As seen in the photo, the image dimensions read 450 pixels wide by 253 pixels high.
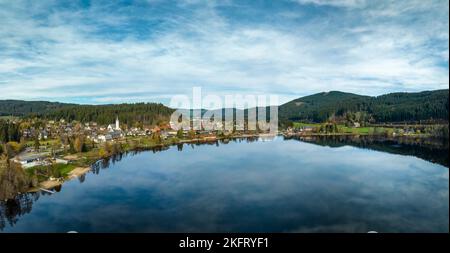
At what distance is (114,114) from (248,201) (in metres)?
21.2

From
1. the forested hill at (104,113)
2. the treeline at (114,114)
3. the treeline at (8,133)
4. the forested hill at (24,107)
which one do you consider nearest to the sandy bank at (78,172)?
the treeline at (8,133)

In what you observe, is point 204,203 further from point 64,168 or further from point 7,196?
point 64,168

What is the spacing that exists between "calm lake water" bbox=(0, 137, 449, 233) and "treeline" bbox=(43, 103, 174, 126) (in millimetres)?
15608

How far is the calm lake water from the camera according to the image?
445 centimetres

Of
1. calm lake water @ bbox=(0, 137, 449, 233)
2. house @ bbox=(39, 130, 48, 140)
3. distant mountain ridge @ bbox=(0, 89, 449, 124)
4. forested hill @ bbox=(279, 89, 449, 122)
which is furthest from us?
distant mountain ridge @ bbox=(0, 89, 449, 124)

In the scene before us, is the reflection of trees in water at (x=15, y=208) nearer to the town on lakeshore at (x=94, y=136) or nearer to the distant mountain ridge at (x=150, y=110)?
the town on lakeshore at (x=94, y=136)

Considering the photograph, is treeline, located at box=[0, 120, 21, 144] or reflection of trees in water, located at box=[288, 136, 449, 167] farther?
treeline, located at box=[0, 120, 21, 144]

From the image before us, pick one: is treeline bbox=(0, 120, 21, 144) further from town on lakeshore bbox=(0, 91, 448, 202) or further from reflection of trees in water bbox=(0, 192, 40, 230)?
reflection of trees in water bbox=(0, 192, 40, 230)

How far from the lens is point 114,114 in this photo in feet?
81.2

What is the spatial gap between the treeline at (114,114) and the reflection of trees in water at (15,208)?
17.8 m

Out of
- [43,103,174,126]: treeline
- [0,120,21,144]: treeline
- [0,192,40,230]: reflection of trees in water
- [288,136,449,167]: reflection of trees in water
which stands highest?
[43,103,174,126]: treeline

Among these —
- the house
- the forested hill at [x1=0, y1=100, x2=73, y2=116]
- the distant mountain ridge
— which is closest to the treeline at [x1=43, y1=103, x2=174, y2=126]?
the distant mountain ridge

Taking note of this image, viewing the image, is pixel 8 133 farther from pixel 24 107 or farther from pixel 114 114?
pixel 24 107
